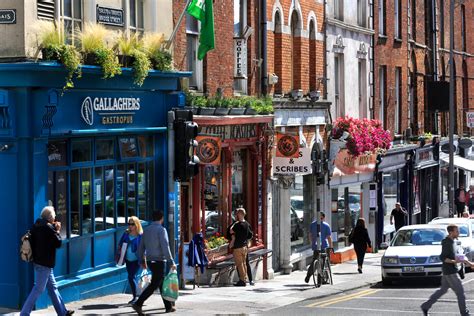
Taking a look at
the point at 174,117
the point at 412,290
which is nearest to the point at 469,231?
the point at 412,290

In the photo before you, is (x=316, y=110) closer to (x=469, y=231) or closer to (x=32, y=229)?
Answer: (x=469, y=231)

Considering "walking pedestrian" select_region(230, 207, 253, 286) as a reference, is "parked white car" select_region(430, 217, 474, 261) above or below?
below

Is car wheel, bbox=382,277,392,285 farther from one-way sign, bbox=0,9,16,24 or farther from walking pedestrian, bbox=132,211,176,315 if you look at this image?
one-way sign, bbox=0,9,16,24

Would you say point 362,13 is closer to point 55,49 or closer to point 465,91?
point 465,91

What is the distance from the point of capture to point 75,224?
20547 mm

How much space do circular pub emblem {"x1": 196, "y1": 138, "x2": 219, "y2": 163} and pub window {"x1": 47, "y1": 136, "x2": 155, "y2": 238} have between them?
139cm

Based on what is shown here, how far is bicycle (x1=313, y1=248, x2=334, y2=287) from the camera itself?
26.5m

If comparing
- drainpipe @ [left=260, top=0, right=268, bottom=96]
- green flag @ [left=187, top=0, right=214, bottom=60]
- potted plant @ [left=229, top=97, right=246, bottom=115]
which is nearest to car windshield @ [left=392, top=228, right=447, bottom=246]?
drainpipe @ [left=260, top=0, right=268, bottom=96]

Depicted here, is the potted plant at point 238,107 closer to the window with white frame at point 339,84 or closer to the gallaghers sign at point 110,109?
the gallaghers sign at point 110,109

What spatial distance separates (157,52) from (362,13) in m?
18.4

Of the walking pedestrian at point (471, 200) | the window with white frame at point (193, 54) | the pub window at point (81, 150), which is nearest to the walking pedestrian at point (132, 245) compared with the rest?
the pub window at point (81, 150)

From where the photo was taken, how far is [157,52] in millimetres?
22422

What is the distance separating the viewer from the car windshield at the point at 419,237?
28.5 m

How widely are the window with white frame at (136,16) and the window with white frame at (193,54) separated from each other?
2.47 metres
